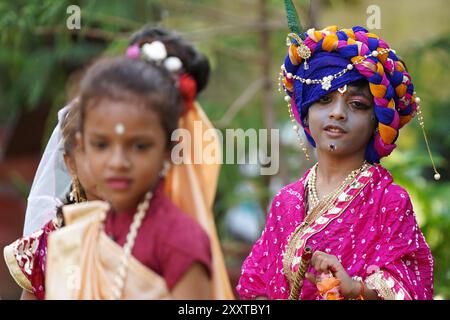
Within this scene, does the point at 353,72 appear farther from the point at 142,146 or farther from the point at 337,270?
the point at 142,146

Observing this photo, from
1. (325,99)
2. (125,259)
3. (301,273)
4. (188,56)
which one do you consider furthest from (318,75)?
(125,259)

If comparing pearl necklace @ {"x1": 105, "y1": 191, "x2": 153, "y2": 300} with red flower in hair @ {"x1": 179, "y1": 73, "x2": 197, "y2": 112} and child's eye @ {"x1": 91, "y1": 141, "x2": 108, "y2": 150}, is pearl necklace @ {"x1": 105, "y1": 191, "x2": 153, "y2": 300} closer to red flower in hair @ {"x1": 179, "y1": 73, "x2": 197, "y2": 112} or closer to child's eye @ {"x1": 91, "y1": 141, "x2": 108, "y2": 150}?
child's eye @ {"x1": 91, "y1": 141, "x2": 108, "y2": 150}

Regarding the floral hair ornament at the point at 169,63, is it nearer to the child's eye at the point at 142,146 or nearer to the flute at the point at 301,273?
the child's eye at the point at 142,146

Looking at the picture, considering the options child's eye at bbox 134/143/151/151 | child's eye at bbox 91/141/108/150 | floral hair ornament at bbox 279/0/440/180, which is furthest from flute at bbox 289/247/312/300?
child's eye at bbox 91/141/108/150

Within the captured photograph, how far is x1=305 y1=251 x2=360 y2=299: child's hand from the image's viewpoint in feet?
12.0

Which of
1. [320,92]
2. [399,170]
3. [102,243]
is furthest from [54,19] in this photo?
[102,243]

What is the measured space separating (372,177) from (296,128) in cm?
46

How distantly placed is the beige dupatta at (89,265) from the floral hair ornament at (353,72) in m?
1.12

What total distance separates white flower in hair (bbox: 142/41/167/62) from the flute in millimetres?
935

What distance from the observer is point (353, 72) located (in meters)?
3.92

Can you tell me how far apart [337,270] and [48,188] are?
1.40m

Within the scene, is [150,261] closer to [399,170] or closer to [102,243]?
[102,243]

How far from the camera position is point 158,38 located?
3635 mm
